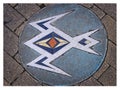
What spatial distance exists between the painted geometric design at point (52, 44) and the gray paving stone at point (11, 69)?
13 centimetres

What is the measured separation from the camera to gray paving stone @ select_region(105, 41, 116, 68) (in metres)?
Result: 2.96

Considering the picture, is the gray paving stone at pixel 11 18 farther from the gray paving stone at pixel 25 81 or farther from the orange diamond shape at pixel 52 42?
the gray paving stone at pixel 25 81

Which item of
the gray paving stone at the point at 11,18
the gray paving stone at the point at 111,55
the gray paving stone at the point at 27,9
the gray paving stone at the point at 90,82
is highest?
the gray paving stone at the point at 27,9

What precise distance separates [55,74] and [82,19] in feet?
2.26

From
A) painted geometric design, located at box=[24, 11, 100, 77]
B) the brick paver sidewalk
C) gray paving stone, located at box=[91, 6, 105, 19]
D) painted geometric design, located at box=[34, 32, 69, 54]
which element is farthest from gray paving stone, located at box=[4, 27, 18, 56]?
gray paving stone, located at box=[91, 6, 105, 19]

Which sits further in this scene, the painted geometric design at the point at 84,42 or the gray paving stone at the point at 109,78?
the painted geometric design at the point at 84,42

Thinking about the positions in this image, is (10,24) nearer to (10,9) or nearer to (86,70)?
(10,9)

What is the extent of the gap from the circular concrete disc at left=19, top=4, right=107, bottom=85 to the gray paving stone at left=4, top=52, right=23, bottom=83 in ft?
0.27

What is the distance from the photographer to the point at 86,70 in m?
2.92

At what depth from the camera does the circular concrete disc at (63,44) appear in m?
2.93

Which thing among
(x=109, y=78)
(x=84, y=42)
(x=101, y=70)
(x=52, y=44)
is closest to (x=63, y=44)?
(x=52, y=44)

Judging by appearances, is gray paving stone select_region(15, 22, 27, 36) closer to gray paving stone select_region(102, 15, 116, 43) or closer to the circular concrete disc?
the circular concrete disc

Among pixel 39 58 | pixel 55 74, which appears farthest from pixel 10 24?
pixel 55 74

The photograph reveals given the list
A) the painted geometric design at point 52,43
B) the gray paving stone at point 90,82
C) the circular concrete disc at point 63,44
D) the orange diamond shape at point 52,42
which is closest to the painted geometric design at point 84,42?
the circular concrete disc at point 63,44
